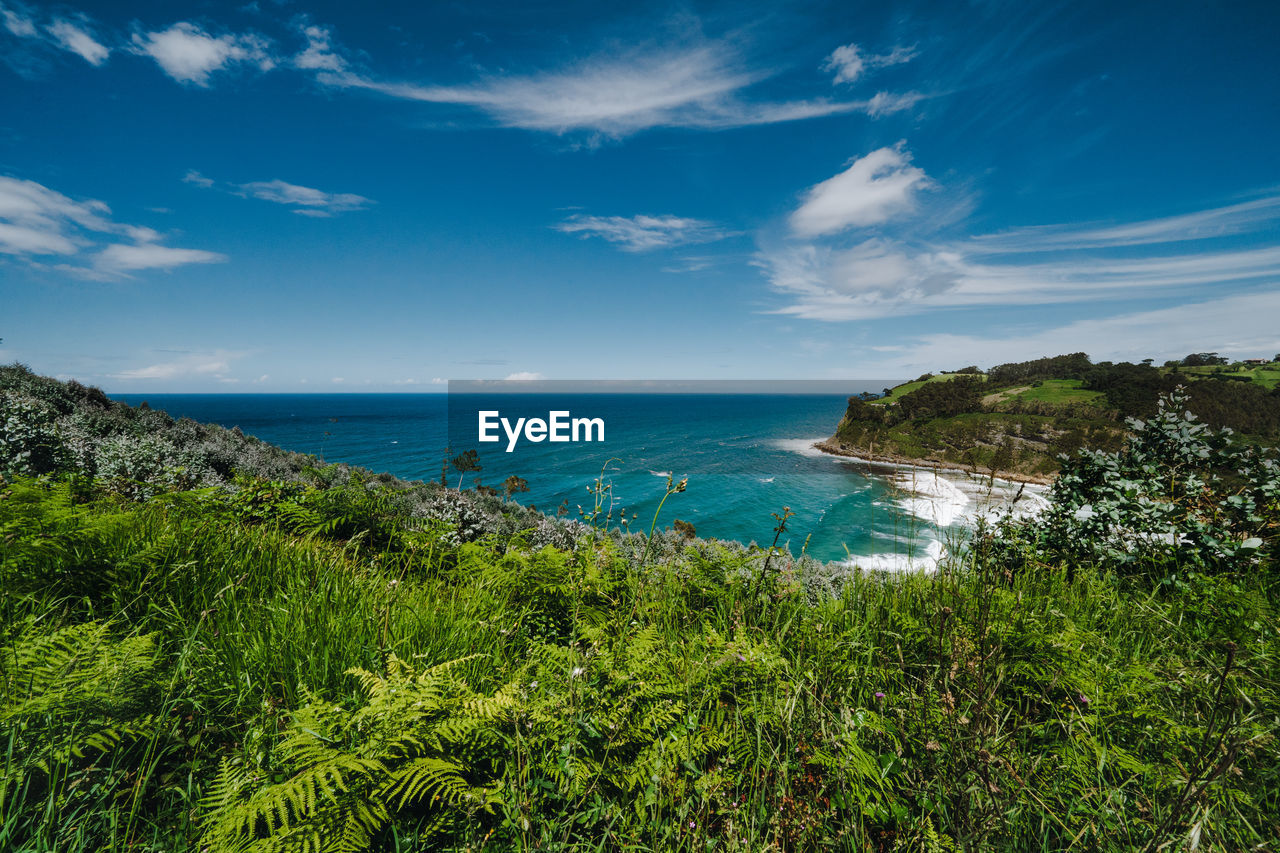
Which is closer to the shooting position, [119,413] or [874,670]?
[874,670]

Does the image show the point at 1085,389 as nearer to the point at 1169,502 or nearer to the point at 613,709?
the point at 1169,502

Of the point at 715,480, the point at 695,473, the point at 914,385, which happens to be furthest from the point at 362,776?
the point at 914,385

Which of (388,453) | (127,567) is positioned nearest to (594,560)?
(127,567)

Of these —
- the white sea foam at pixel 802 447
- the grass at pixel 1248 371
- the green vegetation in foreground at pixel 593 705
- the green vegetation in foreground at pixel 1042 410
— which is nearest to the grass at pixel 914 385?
the green vegetation in foreground at pixel 1042 410

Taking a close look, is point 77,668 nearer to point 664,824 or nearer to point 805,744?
point 664,824

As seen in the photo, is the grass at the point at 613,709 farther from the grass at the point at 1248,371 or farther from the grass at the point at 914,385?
the grass at the point at 914,385

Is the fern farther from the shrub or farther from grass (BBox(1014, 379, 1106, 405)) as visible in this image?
grass (BBox(1014, 379, 1106, 405))

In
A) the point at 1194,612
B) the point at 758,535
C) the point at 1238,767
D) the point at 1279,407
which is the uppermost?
the point at 1279,407
